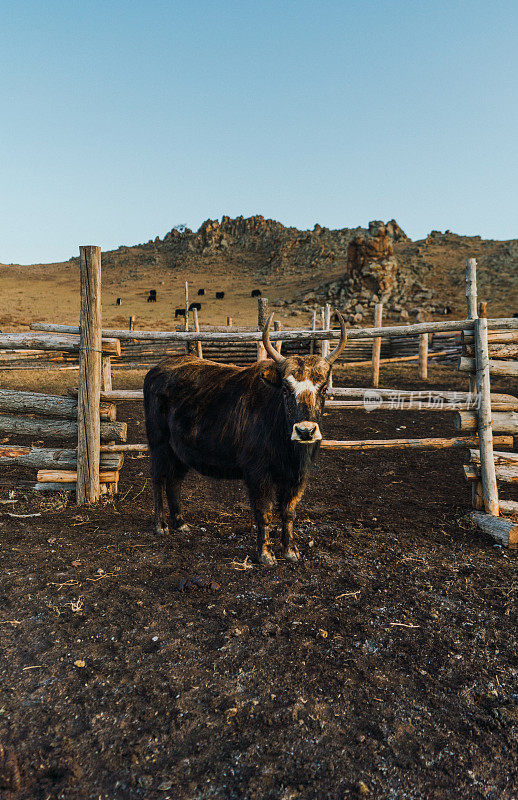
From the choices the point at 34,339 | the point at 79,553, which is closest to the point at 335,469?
the point at 79,553

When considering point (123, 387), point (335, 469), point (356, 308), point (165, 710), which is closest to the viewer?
point (165, 710)

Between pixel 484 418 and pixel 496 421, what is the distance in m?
0.26

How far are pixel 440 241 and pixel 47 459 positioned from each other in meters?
60.9

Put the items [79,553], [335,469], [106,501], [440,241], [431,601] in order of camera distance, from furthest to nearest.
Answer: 1. [440,241]
2. [335,469]
3. [106,501]
4. [79,553]
5. [431,601]

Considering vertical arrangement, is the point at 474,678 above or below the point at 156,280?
below

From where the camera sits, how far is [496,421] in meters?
4.72

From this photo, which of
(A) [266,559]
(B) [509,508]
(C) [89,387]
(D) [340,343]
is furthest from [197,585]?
(B) [509,508]

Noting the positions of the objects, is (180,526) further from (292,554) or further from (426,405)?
(426,405)

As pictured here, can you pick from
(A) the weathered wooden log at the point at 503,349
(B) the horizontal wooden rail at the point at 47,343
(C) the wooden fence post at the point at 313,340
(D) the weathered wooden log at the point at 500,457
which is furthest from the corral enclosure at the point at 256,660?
(C) the wooden fence post at the point at 313,340

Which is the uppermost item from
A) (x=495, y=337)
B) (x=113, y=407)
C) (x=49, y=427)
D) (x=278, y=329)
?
(x=278, y=329)

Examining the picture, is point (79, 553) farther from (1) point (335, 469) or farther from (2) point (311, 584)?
(1) point (335, 469)

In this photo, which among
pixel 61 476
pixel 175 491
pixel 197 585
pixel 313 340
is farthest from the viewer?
pixel 313 340

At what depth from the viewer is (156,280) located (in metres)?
58.6

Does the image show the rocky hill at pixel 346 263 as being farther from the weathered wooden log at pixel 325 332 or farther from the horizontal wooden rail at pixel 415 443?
the horizontal wooden rail at pixel 415 443
